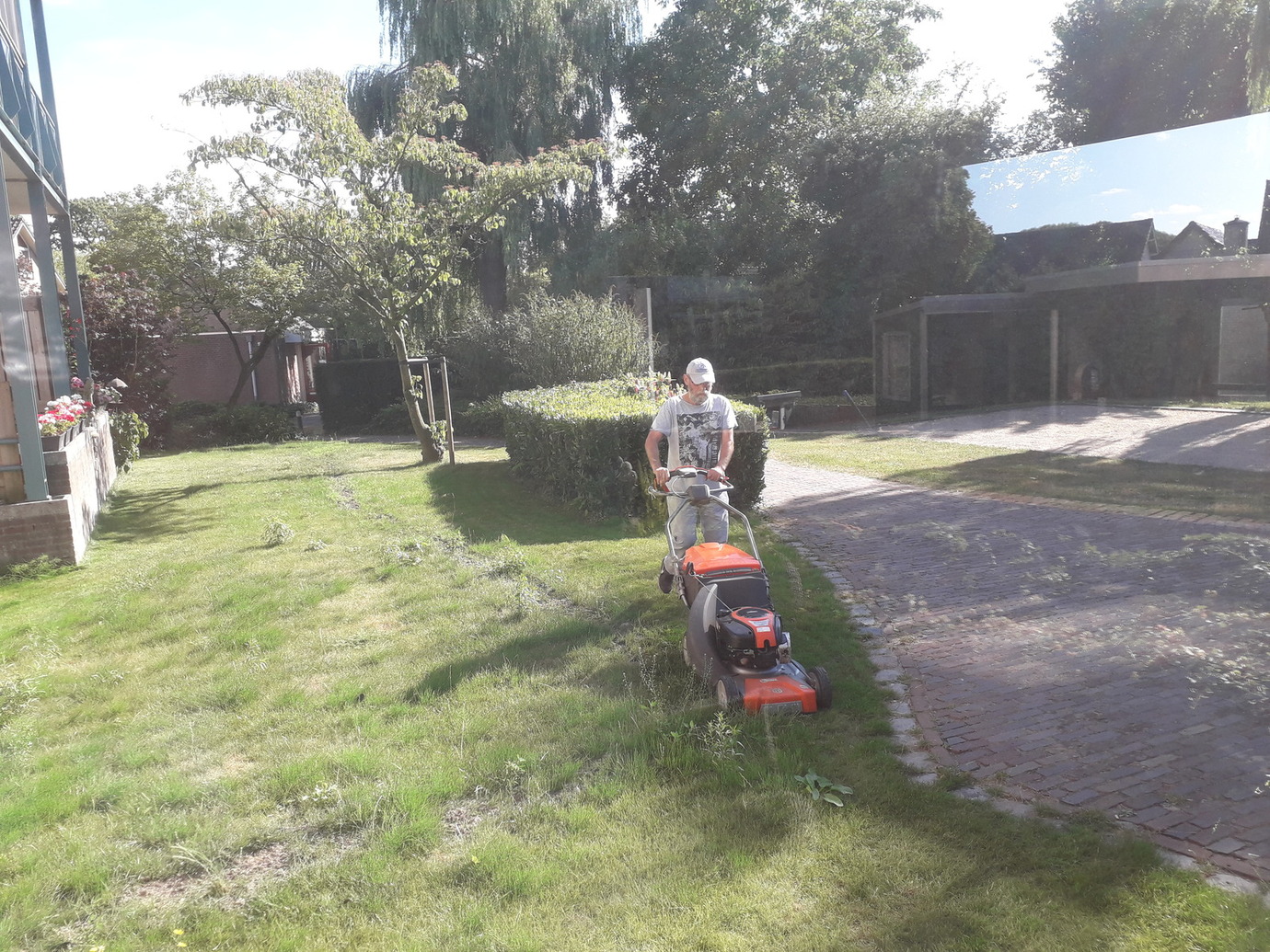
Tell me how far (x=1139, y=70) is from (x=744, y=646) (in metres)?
28.2

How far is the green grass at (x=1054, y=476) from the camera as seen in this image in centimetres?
940

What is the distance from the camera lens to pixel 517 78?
23.0 m

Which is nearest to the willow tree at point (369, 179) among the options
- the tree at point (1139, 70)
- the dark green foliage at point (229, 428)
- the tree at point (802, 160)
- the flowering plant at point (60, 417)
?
the flowering plant at point (60, 417)

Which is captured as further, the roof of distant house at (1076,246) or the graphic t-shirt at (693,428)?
the roof of distant house at (1076,246)

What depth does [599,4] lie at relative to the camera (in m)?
24.0

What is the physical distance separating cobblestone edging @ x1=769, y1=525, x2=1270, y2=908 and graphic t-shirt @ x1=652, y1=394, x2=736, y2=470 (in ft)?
4.79

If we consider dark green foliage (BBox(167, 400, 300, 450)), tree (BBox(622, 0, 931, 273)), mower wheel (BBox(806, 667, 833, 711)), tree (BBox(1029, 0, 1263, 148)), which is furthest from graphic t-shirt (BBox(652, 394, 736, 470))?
tree (BBox(1029, 0, 1263, 148))

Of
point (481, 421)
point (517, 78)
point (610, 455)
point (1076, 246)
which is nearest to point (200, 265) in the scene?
point (481, 421)

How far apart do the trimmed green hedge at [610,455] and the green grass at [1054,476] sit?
2662 mm

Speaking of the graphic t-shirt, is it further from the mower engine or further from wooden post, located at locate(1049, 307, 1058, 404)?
wooden post, located at locate(1049, 307, 1058, 404)

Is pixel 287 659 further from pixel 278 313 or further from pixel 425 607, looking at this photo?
pixel 278 313

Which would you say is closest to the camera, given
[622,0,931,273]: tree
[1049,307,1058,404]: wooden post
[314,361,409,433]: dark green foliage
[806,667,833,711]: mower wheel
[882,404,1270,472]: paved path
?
[806,667,833,711]: mower wheel

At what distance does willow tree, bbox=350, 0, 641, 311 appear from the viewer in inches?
886

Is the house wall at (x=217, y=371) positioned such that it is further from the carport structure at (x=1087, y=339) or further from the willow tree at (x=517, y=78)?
the carport structure at (x=1087, y=339)
